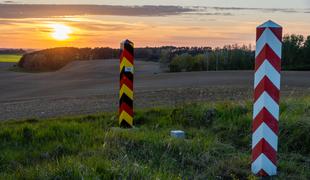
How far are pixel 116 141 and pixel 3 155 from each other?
182 cm

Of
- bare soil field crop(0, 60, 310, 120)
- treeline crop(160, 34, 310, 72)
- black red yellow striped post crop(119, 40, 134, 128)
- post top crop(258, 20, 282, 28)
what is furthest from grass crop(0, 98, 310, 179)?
treeline crop(160, 34, 310, 72)

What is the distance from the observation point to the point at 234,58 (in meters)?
51.4

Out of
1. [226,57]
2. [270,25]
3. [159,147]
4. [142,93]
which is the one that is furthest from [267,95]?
[226,57]

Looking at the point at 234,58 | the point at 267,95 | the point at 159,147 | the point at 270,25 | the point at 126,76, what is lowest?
the point at 234,58

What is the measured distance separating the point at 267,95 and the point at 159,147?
60.5 inches

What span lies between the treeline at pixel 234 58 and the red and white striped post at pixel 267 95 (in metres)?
44.7

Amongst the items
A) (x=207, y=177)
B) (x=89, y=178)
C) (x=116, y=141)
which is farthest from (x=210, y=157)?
(x=89, y=178)

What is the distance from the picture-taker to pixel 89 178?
4.33m

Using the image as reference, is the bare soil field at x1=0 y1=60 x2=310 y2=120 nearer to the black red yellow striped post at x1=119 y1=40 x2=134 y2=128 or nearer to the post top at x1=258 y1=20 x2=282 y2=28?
the black red yellow striped post at x1=119 y1=40 x2=134 y2=128

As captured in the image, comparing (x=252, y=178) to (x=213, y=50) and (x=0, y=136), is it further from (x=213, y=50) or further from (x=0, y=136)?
(x=213, y=50)

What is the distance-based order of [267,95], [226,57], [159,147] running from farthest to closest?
[226,57] → [159,147] → [267,95]

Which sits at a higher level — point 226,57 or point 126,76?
point 126,76

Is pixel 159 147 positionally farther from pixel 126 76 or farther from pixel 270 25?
pixel 126 76

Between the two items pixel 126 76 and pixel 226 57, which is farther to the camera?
pixel 226 57
